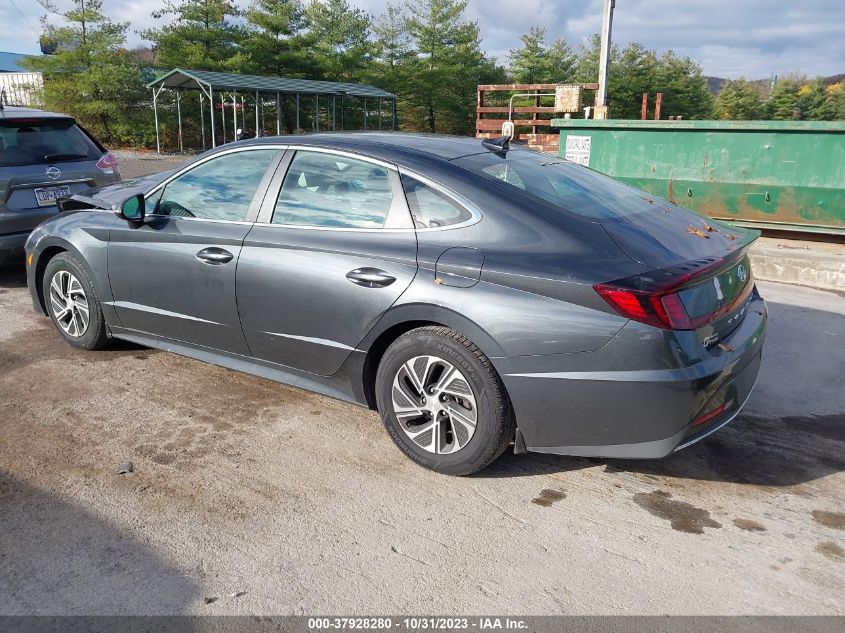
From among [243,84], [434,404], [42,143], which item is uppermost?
[243,84]

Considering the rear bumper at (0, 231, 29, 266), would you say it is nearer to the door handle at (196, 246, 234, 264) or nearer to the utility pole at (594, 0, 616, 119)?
the door handle at (196, 246, 234, 264)

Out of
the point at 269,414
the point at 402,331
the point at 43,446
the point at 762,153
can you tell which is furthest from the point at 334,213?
the point at 762,153

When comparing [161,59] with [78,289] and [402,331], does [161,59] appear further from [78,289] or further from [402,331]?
[402,331]

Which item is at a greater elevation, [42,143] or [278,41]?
[278,41]

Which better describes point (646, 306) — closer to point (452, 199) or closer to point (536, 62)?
point (452, 199)

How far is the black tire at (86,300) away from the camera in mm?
4926

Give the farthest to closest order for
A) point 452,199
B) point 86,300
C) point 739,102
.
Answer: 1. point 739,102
2. point 86,300
3. point 452,199

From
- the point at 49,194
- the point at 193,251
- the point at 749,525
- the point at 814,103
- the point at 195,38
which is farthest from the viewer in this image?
the point at 814,103

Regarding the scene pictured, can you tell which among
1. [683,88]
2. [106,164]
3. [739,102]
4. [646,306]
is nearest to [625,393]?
[646,306]

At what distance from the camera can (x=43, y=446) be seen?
3779 millimetres

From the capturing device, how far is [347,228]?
3.76 metres

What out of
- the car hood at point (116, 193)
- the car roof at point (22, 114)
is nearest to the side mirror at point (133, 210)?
the car hood at point (116, 193)

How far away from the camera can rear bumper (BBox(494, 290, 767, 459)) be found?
9.84ft

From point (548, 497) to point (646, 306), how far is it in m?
1.01
